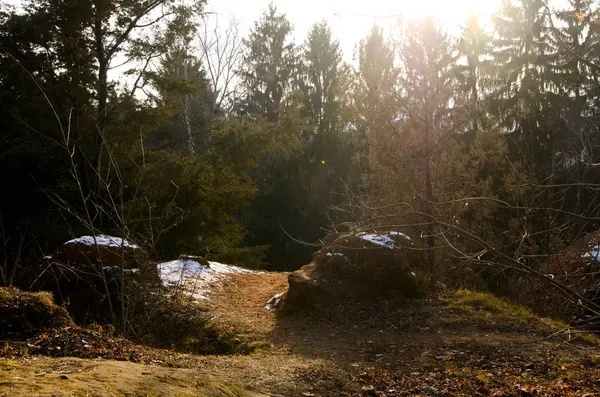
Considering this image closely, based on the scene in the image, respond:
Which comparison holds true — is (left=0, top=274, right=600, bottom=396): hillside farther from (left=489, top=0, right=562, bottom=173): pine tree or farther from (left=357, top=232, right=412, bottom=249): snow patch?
(left=489, top=0, right=562, bottom=173): pine tree

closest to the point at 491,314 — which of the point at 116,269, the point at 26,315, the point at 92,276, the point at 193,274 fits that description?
the point at 193,274

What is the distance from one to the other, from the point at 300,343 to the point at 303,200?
18.1 m

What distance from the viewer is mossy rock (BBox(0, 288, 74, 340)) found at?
4051mm

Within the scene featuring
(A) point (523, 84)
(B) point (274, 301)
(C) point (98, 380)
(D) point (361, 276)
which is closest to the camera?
(C) point (98, 380)

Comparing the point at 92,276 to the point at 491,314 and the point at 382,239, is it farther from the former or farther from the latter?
the point at 491,314

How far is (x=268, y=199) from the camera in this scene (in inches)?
984

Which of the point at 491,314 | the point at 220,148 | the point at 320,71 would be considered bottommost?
the point at 491,314

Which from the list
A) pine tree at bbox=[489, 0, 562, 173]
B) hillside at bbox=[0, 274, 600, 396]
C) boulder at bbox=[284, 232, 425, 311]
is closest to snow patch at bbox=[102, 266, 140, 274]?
hillside at bbox=[0, 274, 600, 396]

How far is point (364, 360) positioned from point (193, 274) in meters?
5.28

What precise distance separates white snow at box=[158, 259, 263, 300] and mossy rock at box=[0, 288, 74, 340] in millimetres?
3720

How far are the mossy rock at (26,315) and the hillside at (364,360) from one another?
2.72 ft

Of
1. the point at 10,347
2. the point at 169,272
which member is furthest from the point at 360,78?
the point at 10,347

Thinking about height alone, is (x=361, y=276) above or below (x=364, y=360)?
above

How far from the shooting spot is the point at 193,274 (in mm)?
9898
